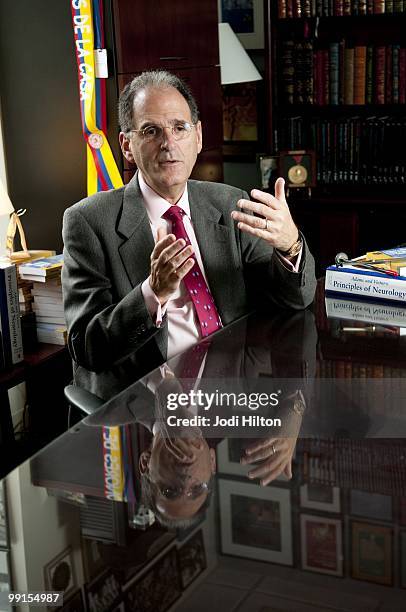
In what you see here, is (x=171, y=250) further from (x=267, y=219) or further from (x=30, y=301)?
(x=30, y=301)

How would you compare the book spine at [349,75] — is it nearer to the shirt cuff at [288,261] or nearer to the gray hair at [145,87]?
the gray hair at [145,87]

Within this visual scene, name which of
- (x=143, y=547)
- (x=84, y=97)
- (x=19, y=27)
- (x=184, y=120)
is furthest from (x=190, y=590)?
(x=19, y=27)

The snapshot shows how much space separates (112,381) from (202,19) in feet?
8.59

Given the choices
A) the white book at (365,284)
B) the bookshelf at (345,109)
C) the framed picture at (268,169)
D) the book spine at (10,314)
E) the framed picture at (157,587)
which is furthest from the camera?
the framed picture at (268,169)

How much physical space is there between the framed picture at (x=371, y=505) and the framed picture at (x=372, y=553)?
0.02m

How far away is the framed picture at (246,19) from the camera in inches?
192

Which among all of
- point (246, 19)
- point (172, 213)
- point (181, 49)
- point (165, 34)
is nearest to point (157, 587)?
point (172, 213)

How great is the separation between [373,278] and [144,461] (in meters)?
1.04

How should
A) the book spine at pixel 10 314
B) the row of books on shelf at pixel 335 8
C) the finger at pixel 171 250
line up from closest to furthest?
the finger at pixel 171 250
the book spine at pixel 10 314
the row of books on shelf at pixel 335 8

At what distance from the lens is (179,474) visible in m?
1.19

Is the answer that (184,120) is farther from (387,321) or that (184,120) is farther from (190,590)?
(190,590)

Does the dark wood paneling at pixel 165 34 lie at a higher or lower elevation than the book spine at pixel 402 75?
higher

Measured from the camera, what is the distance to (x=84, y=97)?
3369 mm

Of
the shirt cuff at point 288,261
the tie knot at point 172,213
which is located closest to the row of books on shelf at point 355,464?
the shirt cuff at point 288,261
